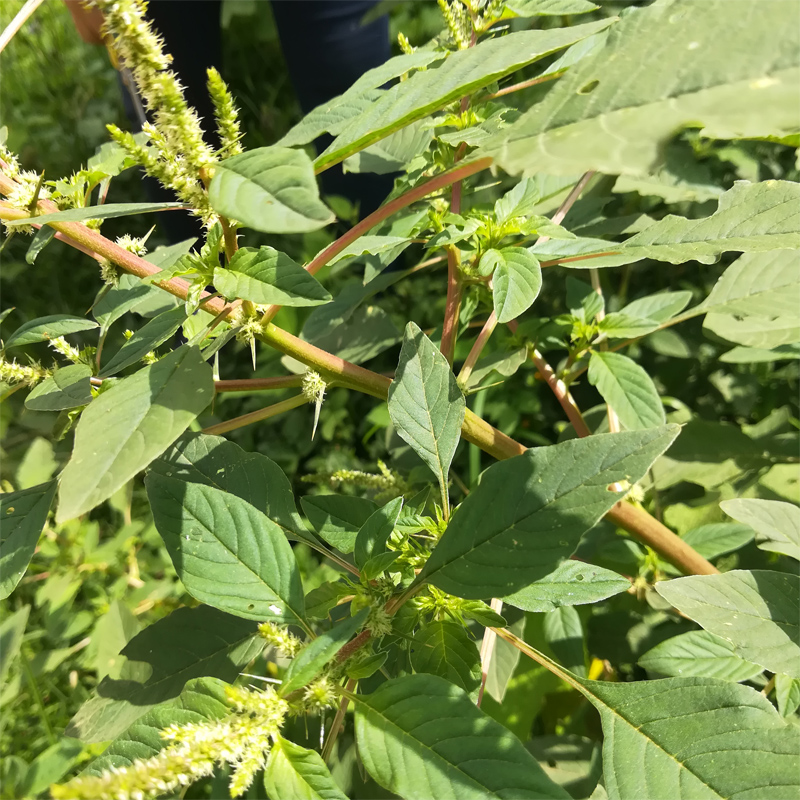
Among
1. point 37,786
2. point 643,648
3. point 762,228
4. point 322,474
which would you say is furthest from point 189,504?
point 37,786

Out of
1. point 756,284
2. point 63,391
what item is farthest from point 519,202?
point 63,391

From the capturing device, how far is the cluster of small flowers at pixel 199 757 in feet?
1.19

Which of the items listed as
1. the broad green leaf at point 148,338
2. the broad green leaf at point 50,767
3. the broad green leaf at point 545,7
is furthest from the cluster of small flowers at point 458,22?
the broad green leaf at point 50,767

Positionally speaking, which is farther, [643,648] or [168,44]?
[168,44]

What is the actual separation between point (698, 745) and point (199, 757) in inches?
17.3

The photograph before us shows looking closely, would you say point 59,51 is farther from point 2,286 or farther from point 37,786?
point 37,786

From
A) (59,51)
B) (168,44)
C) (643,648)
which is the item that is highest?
(59,51)

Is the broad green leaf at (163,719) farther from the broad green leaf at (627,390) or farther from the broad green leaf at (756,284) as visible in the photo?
the broad green leaf at (756,284)

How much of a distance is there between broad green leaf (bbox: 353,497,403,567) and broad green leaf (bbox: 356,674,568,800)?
0.43ft

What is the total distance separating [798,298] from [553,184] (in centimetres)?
43

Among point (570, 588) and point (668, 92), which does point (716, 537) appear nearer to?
point (570, 588)

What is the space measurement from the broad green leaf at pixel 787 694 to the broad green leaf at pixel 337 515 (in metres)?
0.55

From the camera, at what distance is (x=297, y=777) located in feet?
1.59

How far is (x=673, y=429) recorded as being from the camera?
51 cm
